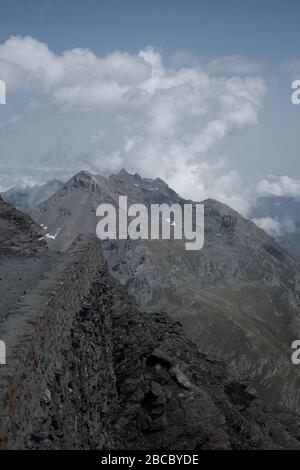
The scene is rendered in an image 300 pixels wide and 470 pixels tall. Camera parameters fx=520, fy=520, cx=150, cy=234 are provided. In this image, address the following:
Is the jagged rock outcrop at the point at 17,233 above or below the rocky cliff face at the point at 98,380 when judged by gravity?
above

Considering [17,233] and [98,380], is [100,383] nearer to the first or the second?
[98,380]

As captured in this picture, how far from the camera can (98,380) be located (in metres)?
24.9

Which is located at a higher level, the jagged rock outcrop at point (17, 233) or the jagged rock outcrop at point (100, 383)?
the jagged rock outcrop at point (17, 233)

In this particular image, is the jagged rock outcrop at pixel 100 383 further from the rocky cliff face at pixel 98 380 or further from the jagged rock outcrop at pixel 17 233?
the jagged rock outcrop at pixel 17 233

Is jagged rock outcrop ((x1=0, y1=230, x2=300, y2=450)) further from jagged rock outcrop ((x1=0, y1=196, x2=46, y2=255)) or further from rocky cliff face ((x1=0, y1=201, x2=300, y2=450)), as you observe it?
jagged rock outcrop ((x1=0, y1=196, x2=46, y2=255))

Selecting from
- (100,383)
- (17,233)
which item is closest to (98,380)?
(100,383)

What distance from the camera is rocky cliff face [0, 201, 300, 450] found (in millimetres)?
16484

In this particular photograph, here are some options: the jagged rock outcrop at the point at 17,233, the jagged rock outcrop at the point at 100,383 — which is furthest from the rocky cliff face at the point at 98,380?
the jagged rock outcrop at the point at 17,233

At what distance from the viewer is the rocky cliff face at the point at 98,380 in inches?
649

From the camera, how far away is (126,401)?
1037 inches

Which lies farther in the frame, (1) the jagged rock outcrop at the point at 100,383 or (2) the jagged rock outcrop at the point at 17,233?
(2) the jagged rock outcrop at the point at 17,233

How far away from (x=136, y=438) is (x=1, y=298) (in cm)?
914

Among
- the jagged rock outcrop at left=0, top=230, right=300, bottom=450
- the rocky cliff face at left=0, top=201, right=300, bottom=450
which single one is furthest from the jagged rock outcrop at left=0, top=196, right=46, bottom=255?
the jagged rock outcrop at left=0, top=230, right=300, bottom=450
